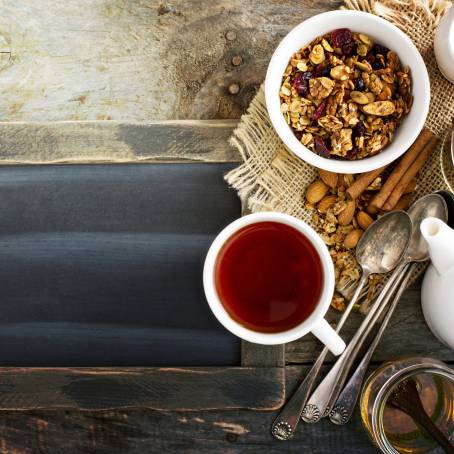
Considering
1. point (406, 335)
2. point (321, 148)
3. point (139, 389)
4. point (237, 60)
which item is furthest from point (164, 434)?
point (237, 60)

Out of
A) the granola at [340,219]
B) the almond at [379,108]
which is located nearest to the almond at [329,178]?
the granola at [340,219]

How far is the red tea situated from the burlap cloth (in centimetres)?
10

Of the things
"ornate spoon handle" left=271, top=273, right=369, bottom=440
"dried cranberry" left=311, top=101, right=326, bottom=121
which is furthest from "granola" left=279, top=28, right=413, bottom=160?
"ornate spoon handle" left=271, top=273, right=369, bottom=440

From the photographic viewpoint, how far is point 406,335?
0.94 meters

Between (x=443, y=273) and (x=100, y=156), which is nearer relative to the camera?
(x=443, y=273)

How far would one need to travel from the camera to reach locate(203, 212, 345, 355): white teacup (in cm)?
79

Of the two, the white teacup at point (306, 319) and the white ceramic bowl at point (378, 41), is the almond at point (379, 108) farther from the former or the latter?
the white teacup at point (306, 319)

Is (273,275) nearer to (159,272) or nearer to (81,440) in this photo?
(159,272)

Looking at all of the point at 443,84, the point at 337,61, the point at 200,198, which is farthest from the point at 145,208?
Result: the point at 443,84

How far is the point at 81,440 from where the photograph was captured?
38.2 inches

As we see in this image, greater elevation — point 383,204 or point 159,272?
point 383,204

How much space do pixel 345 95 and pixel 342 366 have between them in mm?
443

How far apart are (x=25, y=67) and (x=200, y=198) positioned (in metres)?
0.40

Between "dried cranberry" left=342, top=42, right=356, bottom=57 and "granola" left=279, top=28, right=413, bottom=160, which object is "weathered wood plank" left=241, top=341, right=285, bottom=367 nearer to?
"granola" left=279, top=28, right=413, bottom=160
